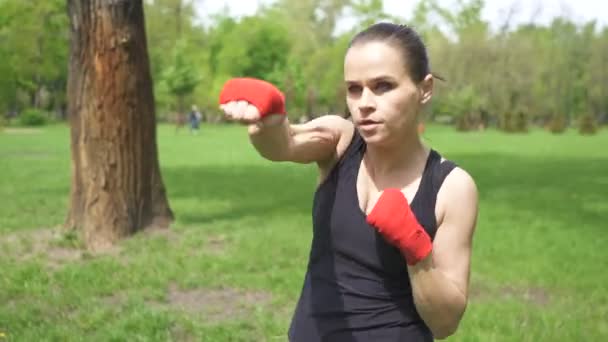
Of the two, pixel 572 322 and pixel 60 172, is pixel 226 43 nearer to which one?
pixel 60 172

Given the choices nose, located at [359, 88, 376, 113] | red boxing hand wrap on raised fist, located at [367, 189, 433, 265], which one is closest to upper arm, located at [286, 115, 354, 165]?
nose, located at [359, 88, 376, 113]

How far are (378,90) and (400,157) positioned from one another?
26cm

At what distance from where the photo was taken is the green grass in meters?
5.14

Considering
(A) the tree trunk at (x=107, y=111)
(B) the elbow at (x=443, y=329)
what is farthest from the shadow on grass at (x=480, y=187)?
(B) the elbow at (x=443, y=329)

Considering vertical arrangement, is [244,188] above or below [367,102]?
below

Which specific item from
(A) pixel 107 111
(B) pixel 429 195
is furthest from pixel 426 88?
(A) pixel 107 111

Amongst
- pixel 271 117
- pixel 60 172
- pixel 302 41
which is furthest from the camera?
pixel 302 41

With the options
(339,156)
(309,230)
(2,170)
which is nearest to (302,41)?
(2,170)

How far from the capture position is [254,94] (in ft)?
6.52

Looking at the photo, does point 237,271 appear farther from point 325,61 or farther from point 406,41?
point 325,61

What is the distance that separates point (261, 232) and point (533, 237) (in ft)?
10.9

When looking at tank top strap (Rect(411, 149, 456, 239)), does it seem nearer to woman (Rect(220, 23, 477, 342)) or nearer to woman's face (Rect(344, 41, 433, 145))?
woman (Rect(220, 23, 477, 342))

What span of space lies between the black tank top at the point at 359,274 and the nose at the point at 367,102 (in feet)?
0.94

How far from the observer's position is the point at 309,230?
30.2ft
